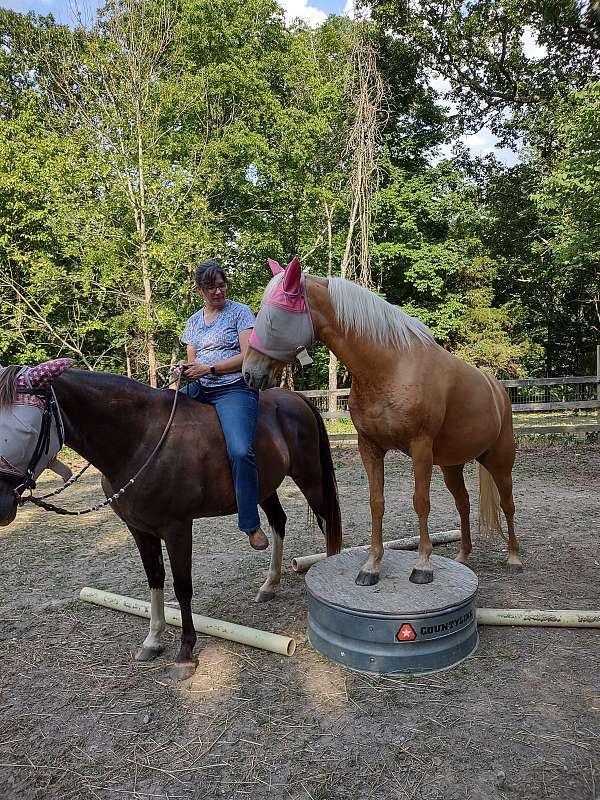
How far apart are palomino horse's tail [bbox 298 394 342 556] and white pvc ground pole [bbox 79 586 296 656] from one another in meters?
0.97

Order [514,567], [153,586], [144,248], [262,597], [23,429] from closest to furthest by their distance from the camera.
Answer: [23,429] → [153,586] → [262,597] → [514,567] → [144,248]

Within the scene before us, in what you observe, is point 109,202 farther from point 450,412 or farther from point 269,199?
point 450,412

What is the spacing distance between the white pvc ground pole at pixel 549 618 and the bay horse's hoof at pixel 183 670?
189 cm

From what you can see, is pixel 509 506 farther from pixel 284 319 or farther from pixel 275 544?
pixel 284 319

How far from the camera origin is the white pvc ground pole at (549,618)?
132 inches

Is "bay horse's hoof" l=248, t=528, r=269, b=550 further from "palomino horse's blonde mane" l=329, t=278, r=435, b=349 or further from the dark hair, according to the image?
the dark hair

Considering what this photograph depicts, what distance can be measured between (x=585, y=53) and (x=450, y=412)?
56.0ft

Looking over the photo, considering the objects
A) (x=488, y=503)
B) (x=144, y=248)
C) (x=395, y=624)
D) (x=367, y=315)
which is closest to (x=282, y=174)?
(x=144, y=248)

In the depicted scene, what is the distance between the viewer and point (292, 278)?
8.90 ft

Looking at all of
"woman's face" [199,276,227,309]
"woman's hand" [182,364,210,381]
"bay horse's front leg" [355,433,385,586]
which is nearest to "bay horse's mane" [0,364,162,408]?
"woman's hand" [182,364,210,381]

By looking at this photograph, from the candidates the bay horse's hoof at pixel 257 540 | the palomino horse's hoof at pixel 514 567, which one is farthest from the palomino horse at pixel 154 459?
the palomino horse's hoof at pixel 514 567

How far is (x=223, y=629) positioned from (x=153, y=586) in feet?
1.76

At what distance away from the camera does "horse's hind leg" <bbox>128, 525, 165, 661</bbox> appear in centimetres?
326

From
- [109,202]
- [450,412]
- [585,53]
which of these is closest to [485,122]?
[585,53]
